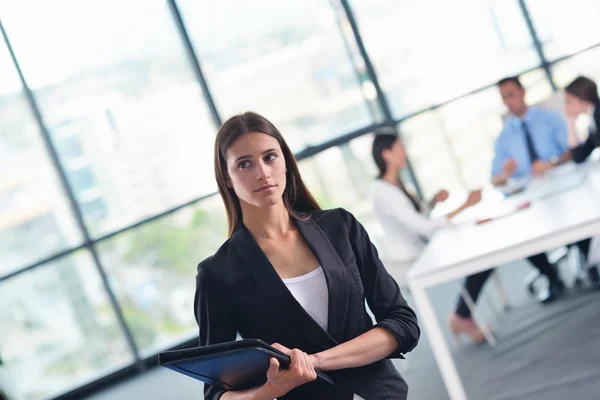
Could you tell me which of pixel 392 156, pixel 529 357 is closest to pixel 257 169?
pixel 529 357

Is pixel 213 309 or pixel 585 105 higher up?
pixel 213 309

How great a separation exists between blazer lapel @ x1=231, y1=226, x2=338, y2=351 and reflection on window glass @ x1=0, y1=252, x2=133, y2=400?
511 centimetres

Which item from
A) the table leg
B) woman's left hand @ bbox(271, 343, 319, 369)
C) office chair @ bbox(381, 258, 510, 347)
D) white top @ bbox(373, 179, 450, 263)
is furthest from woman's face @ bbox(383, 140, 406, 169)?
woman's left hand @ bbox(271, 343, 319, 369)

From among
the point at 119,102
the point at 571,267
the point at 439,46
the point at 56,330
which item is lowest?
the point at 571,267

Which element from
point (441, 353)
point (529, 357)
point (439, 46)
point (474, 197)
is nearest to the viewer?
point (441, 353)

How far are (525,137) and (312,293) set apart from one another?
350 centimetres

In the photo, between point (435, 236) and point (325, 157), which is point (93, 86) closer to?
point (325, 157)

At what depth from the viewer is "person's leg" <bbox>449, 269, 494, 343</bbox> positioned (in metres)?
3.90

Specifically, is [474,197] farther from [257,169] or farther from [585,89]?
[257,169]

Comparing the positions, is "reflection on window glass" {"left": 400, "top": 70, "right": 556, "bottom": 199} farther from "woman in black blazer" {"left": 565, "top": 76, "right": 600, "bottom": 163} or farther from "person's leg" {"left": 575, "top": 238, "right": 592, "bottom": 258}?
"person's leg" {"left": 575, "top": 238, "right": 592, "bottom": 258}

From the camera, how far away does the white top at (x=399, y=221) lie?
3934 mm

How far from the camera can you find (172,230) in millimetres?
6262

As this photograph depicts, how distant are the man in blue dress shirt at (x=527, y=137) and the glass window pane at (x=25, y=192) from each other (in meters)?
3.33

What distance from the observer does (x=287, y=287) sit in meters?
1.30
